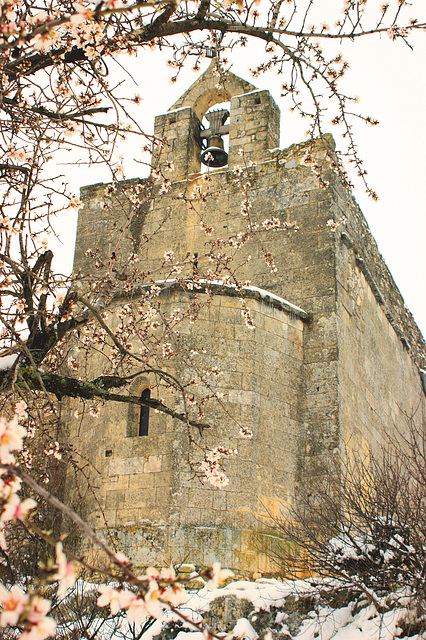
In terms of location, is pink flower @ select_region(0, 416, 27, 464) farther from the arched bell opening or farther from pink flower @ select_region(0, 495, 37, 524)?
the arched bell opening

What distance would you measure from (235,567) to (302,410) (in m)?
2.35

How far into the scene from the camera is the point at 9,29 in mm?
2959

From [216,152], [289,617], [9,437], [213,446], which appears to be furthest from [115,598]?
[216,152]

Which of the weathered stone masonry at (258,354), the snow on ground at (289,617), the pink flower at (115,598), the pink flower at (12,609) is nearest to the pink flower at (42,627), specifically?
the pink flower at (12,609)

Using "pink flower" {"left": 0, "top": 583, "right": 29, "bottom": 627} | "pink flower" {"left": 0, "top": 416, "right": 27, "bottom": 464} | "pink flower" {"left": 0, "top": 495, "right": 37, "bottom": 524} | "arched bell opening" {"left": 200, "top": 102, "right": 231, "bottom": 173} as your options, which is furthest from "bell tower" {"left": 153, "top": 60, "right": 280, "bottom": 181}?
"pink flower" {"left": 0, "top": 583, "right": 29, "bottom": 627}

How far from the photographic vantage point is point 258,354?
903 cm

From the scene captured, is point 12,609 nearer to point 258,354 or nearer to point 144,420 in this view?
point 144,420

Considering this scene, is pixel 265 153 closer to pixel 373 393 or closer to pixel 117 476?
pixel 373 393

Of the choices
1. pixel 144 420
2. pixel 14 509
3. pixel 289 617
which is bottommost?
pixel 289 617

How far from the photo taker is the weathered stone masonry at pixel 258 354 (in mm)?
7996

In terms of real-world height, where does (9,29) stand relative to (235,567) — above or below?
above

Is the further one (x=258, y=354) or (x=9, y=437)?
(x=258, y=354)

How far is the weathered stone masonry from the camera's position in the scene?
7996 millimetres

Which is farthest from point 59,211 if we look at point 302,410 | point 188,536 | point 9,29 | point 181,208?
point 181,208
